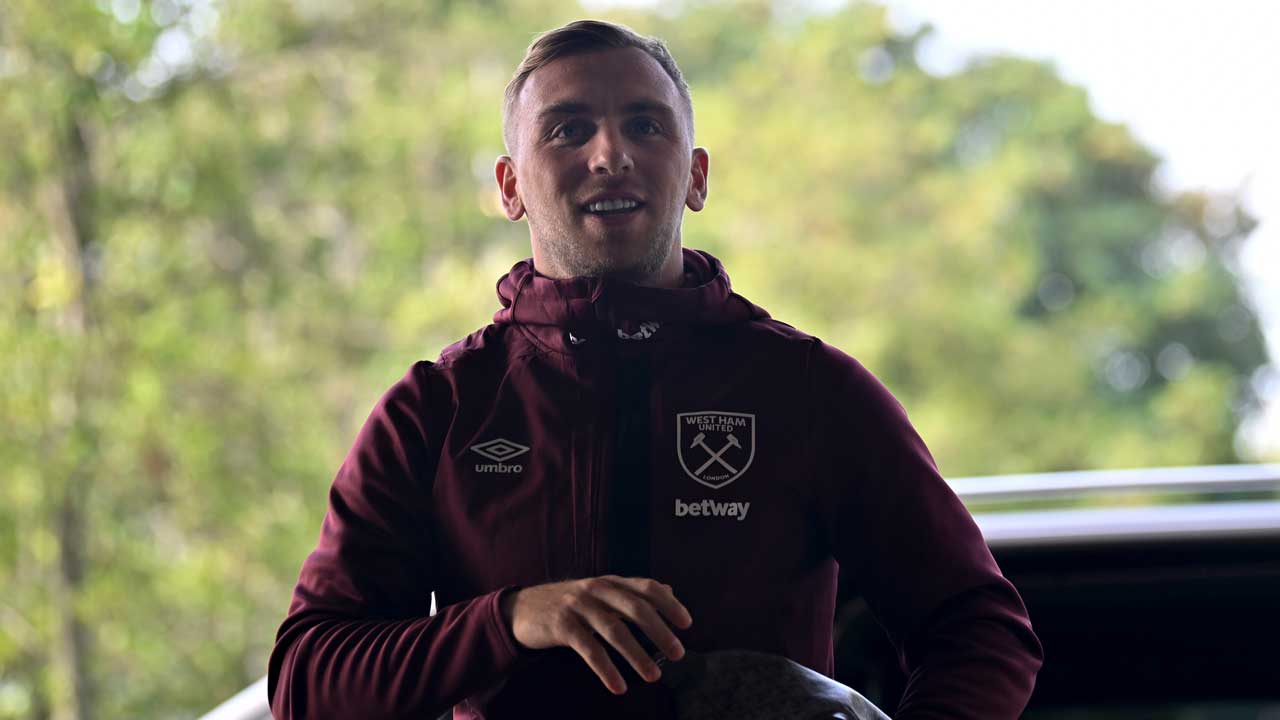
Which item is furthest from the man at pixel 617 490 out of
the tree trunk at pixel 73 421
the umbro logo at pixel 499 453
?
the tree trunk at pixel 73 421

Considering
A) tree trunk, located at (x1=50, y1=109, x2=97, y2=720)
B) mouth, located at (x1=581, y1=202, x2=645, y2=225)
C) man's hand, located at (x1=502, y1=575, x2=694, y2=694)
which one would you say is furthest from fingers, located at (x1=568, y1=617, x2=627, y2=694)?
tree trunk, located at (x1=50, y1=109, x2=97, y2=720)

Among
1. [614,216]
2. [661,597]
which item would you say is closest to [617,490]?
[661,597]

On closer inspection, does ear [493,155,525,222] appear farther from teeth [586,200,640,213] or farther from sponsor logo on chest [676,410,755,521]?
sponsor logo on chest [676,410,755,521]

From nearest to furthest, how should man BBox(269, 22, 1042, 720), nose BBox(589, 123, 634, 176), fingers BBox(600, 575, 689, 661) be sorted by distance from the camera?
1. fingers BBox(600, 575, 689, 661)
2. man BBox(269, 22, 1042, 720)
3. nose BBox(589, 123, 634, 176)

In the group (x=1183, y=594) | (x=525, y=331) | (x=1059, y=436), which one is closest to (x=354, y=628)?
(x=525, y=331)

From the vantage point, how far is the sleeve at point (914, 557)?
4.26 ft

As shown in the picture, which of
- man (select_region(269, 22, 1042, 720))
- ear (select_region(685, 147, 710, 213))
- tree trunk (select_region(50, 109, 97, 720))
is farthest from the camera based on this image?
tree trunk (select_region(50, 109, 97, 720))

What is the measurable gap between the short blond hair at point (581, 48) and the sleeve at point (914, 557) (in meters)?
0.37

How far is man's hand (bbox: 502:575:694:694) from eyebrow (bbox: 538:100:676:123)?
54 cm

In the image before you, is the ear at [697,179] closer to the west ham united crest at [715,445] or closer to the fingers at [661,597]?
the west ham united crest at [715,445]

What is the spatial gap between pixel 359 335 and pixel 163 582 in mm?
2017

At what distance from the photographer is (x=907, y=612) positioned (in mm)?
1363

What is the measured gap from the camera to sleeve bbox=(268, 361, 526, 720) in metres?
1.25

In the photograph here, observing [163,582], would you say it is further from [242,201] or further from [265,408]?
[242,201]
